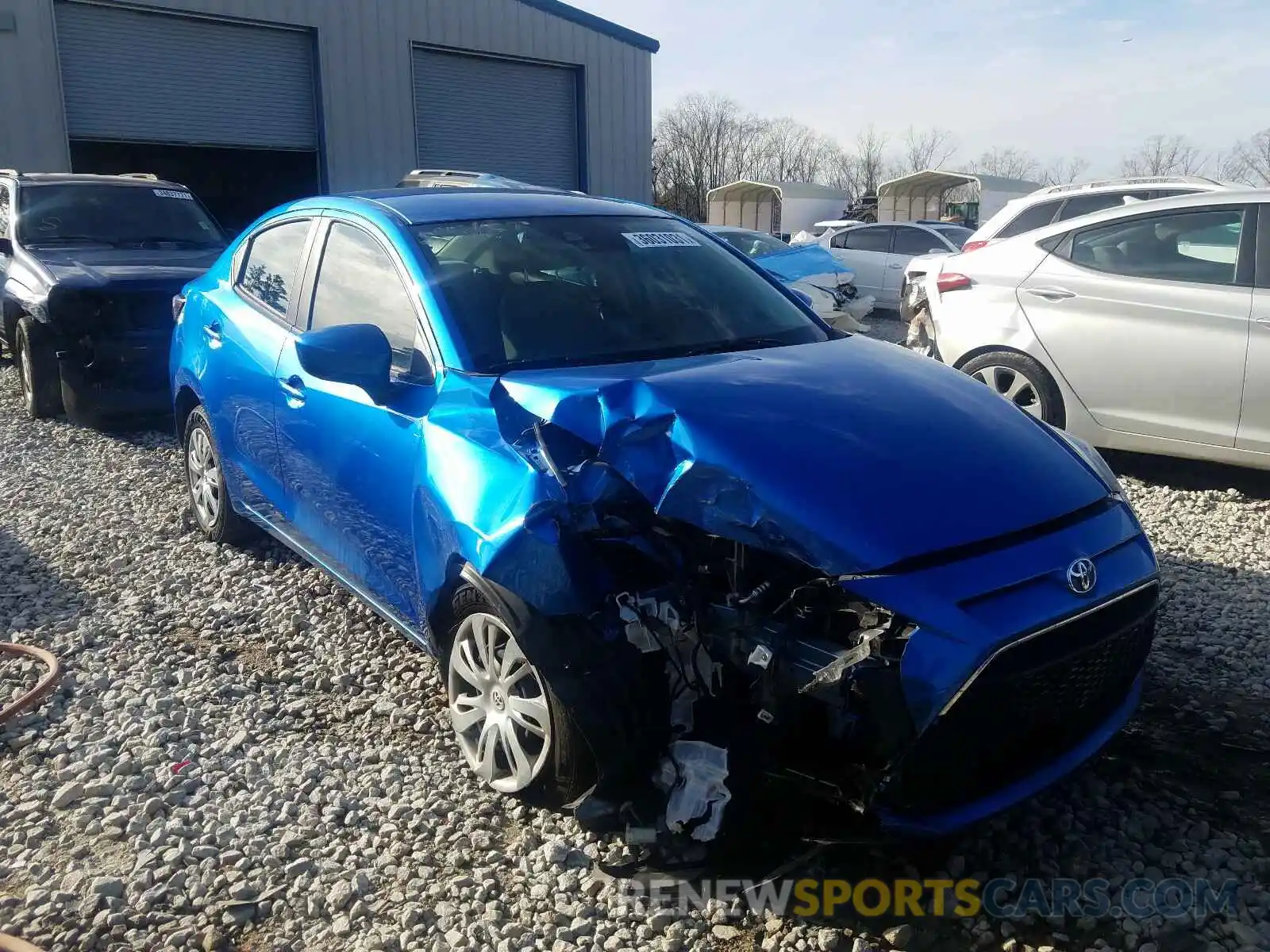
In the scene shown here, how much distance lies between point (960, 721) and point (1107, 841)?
2.63ft

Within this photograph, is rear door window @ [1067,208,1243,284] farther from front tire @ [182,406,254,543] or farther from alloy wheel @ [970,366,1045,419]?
front tire @ [182,406,254,543]

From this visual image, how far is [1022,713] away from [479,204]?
2664 mm

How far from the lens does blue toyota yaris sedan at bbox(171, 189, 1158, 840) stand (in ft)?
7.80

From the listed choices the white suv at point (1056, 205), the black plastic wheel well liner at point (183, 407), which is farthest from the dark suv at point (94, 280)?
the white suv at point (1056, 205)

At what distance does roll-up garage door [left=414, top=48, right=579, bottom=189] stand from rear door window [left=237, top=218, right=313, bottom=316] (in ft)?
43.5

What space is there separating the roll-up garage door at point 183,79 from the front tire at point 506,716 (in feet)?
46.4

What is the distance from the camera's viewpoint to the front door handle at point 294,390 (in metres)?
3.80

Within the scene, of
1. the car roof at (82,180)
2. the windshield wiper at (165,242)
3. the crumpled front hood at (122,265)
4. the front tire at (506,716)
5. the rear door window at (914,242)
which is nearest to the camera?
the front tire at (506,716)

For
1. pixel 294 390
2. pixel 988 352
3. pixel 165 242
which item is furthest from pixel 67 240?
pixel 988 352

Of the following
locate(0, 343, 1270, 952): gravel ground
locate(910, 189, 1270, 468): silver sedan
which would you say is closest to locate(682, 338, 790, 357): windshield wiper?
locate(0, 343, 1270, 952): gravel ground

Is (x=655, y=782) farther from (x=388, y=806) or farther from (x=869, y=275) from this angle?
(x=869, y=275)

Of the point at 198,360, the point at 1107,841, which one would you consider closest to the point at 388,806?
the point at 1107,841

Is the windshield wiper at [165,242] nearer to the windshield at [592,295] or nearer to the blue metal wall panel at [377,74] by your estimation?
the windshield at [592,295]

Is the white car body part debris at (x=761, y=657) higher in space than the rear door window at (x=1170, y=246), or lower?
lower
